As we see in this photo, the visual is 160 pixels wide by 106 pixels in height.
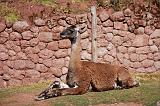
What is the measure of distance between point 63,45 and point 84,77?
4864 millimetres

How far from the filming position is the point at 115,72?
444 inches

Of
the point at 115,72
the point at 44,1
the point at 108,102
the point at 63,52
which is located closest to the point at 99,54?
the point at 63,52

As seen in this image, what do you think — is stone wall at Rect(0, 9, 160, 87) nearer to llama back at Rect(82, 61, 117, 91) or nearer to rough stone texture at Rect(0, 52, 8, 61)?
rough stone texture at Rect(0, 52, 8, 61)

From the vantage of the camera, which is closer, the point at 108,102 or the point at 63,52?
the point at 108,102

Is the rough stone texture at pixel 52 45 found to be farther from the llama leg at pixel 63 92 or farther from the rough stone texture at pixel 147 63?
the llama leg at pixel 63 92

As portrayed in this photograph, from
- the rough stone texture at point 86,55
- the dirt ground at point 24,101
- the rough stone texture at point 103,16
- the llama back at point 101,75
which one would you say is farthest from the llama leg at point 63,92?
the rough stone texture at point 103,16

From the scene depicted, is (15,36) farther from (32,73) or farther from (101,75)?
(101,75)

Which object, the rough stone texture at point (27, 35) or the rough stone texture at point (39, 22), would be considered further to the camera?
the rough stone texture at point (39, 22)

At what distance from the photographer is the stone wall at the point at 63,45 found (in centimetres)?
1516

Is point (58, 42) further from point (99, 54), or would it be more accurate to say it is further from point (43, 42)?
point (99, 54)

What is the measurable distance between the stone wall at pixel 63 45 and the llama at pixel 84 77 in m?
4.21

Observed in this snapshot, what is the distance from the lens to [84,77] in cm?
1061

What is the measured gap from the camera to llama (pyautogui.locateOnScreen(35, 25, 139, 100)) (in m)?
10.5

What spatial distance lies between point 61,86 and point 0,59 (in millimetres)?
4855
